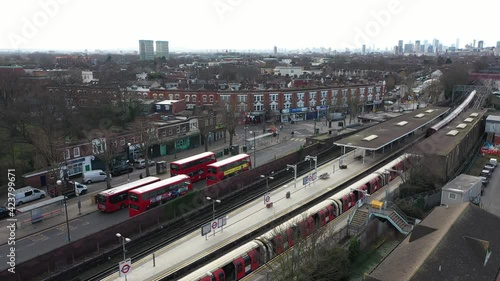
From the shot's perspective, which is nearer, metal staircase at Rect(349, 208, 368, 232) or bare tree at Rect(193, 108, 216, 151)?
metal staircase at Rect(349, 208, 368, 232)

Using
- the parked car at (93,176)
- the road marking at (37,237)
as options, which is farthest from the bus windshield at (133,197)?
the parked car at (93,176)

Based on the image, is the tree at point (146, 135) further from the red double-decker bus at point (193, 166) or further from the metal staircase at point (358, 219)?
the metal staircase at point (358, 219)

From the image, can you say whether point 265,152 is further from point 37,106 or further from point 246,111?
point 37,106

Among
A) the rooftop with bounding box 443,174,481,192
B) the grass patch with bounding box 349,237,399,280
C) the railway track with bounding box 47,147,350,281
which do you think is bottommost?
the grass patch with bounding box 349,237,399,280

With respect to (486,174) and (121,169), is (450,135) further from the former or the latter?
(121,169)

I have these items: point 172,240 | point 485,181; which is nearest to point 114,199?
point 172,240

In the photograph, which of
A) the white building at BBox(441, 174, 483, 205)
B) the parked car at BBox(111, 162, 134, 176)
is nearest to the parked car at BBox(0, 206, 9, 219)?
the parked car at BBox(111, 162, 134, 176)

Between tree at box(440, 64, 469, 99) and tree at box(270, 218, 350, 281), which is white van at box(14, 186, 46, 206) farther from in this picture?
tree at box(440, 64, 469, 99)
